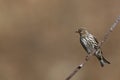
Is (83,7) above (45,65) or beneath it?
above

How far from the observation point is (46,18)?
7738 mm

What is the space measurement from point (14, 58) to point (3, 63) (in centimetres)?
22

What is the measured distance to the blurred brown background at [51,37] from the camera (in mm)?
7199

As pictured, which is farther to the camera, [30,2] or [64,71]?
[30,2]

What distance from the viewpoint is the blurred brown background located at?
23.6 feet

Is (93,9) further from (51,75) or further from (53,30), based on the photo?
(51,75)

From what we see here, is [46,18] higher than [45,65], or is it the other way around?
[46,18]

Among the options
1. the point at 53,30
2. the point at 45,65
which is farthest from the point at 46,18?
the point at 45,65

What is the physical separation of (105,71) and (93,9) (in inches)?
35.8

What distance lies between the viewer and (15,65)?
746 cm

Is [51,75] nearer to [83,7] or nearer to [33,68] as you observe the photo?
[33,68]

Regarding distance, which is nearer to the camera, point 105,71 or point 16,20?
point 105,71

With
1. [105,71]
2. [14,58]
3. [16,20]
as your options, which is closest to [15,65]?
[14,58]

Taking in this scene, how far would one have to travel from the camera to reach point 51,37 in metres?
7.51
